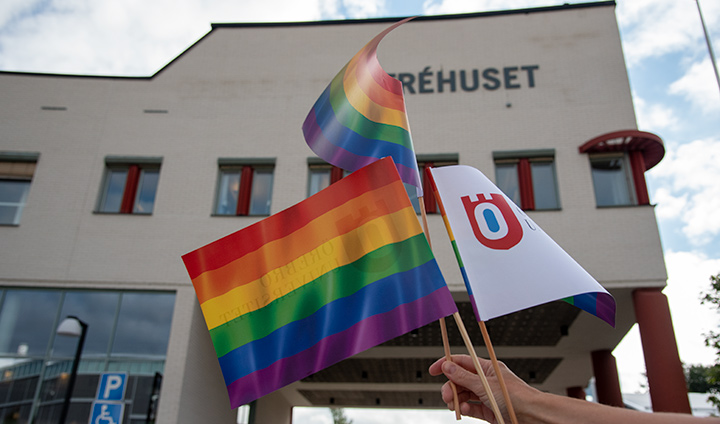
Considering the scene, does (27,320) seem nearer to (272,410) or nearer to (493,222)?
(272,410)

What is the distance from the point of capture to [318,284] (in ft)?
12.7

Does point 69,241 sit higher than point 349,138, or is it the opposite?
point 69,241

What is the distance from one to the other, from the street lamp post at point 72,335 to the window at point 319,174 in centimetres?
608

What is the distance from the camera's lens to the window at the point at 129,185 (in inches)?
562

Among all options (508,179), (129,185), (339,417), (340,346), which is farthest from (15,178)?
(339,417)

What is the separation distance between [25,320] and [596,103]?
14988mm

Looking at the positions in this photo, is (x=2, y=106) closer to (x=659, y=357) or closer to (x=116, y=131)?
(x=116, y=131)

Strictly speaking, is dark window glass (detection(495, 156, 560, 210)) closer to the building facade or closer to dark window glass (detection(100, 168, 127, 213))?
the building facade

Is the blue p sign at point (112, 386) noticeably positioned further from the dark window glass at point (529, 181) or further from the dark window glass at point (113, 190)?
the dark window glass at point (529, 181)

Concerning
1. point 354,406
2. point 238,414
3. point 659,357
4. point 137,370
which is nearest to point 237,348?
point 137,370

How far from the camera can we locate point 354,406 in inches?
950

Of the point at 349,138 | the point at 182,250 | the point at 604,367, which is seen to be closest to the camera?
the point at 349,138

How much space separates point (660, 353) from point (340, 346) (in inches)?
405

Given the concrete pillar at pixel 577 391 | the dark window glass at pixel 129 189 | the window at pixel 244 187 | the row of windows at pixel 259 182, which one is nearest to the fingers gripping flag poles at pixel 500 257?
the row of windows at pixel 259 182
